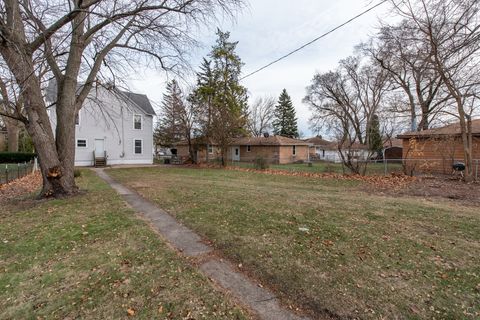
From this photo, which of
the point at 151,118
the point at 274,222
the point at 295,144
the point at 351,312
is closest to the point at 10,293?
the point at 351,312

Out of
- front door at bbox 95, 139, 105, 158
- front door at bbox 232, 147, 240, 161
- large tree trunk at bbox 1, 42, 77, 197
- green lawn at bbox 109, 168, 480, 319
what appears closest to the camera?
green lawn at bbox 109, 168, 480, 319

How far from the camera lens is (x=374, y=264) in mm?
3379

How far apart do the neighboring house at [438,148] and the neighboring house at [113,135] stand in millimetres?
21083

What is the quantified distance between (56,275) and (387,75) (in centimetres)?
2670

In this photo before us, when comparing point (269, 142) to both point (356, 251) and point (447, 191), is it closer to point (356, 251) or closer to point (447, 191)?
point (447, 191)

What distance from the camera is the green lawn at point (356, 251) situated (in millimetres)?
2637

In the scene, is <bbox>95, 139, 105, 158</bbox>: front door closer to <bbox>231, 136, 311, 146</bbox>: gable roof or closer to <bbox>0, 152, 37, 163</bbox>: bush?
<bbox>0, 152, 37, 163</bbox>: bush

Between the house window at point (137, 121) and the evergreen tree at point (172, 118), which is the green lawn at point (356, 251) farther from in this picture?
the house window at point (137, 121)

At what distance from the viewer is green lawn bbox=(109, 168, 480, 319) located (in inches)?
104

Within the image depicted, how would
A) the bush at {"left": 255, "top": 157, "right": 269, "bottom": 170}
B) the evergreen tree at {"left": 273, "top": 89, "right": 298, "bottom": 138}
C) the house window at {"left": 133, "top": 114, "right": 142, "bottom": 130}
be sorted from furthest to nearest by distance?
1. the evergreen tree at {"left": 273, "top": 89, "right": 298, "bottom": 138}
2. the house window at {"left": 133, "top": 114, "right": 142, "bottom": 130}
3. the bush at {"left": 255, "top": 157, "right": 269, "bottom": 170}

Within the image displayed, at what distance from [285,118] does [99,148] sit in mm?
36032

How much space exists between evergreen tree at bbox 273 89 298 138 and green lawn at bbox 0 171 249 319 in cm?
4690

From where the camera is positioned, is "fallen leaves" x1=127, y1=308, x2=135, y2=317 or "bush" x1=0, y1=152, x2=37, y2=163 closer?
"fallen leaves" x1=127, y1=308, x2=135, y2=317

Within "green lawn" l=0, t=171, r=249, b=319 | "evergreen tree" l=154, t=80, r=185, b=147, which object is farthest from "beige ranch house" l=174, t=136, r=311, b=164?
"green lawn" l=0, t=171, r=249, b=319
